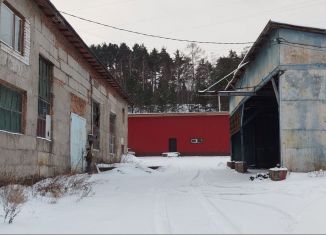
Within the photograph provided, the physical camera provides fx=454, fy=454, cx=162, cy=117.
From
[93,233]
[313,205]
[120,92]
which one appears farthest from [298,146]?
[120,92]

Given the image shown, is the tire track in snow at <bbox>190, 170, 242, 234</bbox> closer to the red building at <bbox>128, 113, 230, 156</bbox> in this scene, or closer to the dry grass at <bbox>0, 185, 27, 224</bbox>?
the dry grass at <bbox>0, 185, 27, 224</bbox>

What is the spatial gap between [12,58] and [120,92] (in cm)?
1912

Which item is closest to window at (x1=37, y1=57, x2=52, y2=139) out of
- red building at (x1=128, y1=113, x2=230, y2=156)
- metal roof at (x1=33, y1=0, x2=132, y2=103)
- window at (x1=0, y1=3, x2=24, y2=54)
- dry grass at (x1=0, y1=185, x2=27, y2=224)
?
Result: metal roof at (x1=33, y1=0, x2=132, y2=103)

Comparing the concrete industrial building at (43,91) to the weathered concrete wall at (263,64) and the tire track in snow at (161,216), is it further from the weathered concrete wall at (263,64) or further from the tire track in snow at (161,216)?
the weathered concrete wall at (263,64)

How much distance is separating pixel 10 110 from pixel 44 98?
3.17 meters

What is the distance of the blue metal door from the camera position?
19141mm

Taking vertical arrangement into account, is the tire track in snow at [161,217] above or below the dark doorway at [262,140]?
below

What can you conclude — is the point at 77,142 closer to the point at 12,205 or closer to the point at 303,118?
the point at 303,118

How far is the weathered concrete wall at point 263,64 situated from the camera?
682 inches

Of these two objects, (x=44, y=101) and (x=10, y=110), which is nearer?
(x=10, y=110)

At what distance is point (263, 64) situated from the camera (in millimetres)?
19359

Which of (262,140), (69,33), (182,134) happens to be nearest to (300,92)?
(69,33)

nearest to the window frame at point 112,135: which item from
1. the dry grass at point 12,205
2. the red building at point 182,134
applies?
the red building at point 182,134

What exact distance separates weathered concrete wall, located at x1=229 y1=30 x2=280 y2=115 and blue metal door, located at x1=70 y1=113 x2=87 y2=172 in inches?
325
